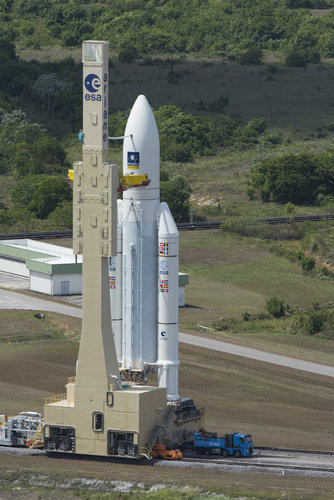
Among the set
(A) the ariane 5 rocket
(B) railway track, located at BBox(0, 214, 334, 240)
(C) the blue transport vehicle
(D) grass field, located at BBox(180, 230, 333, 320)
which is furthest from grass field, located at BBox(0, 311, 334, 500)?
(B) railway track, located at BBox(0, 214, 334, 240)

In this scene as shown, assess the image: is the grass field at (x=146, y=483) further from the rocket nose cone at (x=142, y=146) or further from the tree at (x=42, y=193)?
the tree at (x=42, y=193)

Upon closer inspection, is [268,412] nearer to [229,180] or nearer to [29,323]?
[29,323]

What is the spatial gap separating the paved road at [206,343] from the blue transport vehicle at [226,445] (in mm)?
30526

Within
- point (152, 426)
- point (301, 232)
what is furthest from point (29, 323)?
point (301, 232)

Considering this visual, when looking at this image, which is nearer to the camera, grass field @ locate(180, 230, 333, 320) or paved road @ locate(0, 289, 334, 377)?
paved road @ locate(0, 289, 334, 377)

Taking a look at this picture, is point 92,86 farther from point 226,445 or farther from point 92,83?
point 226,445

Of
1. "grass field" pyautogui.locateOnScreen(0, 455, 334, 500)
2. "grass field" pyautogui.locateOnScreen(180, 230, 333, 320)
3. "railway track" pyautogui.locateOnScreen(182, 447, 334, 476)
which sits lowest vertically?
"grass field" pyautogui.locateOnScreen(0, 455, 334, 500)

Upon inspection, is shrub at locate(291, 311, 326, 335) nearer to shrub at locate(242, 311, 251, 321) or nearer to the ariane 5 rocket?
shrub at locate(242, 311, 251, 321)

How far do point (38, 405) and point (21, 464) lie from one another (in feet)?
48.2

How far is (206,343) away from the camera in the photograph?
107438mm

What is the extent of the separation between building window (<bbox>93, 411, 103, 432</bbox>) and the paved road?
35527 mm

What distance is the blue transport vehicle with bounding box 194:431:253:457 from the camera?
69.4m

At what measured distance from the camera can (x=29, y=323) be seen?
110 metres

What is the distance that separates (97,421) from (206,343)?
133 ft
